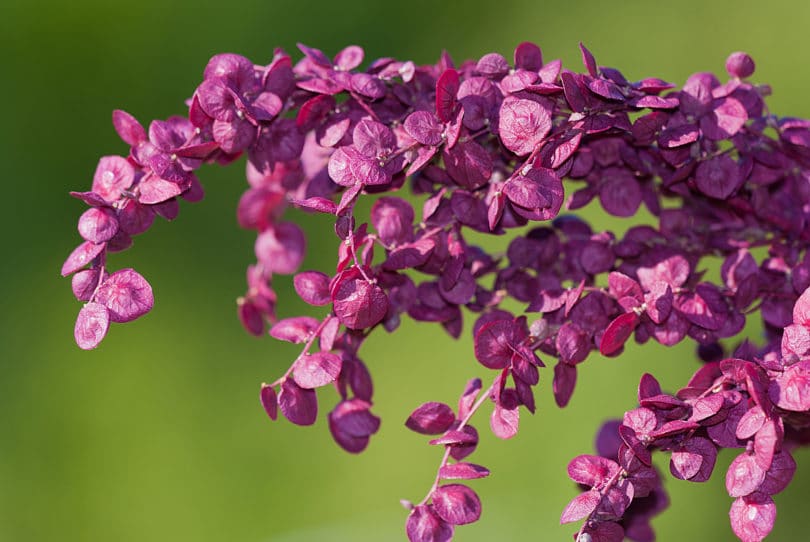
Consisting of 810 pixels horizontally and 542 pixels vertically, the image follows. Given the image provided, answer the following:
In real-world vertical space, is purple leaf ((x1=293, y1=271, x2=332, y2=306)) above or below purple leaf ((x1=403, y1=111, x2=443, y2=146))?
below

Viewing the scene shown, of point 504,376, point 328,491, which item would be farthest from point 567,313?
point 328,491

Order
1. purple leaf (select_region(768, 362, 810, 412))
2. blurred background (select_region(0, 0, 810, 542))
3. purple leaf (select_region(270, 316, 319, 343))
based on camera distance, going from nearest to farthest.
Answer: purple leaf (select_region(768, 362, 810, 412)) < purple leaf (select_region(270, 316, 319, 343)) < blurred background (select_region(0, 0, 810, 542))

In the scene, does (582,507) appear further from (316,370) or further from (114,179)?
(114,179)

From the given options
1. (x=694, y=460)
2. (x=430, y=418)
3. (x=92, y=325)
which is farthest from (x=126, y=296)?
(x=694, y=460)

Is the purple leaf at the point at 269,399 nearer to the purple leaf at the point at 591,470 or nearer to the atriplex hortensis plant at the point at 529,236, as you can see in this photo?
the atriplex hortensis plant at the point at 529,236

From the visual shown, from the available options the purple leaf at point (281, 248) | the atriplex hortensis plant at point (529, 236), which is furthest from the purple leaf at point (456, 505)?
the purple leaf at point (281, 248)

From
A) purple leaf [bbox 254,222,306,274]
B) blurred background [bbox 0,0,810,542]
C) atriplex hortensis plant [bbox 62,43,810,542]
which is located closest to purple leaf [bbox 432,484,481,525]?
atriplex hortensis plant [bbox 62,43,810,542]

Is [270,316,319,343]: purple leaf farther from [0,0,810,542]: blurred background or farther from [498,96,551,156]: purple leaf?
[0,0,810,542]: blurred background
